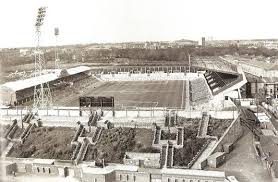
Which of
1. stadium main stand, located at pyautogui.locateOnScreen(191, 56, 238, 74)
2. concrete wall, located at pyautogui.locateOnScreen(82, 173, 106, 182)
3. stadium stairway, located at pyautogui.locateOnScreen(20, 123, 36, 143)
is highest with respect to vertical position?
stadium main stand, located at pyautogui.locateOnScreen(191, 56, 238, 74)

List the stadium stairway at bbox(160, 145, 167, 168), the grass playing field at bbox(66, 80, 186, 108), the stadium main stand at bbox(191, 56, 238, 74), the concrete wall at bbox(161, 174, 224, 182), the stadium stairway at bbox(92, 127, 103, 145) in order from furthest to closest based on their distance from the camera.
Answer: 1. the stadium main stand at bbox(191, 56, 238, 74)
2. the grass playing field at bbox(66, 80, 186, 108)
3. the stadium stairway at bbox(92, 127, 103, 145)
4. the stadium stairway at bbox(160, 145, 167, 168)
5. the concrete wall at bbox(161, 174, 224, 182)

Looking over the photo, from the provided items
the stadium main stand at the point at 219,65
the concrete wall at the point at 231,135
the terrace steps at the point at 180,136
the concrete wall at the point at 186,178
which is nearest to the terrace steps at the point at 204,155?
the concrete wall at the point at 231,135

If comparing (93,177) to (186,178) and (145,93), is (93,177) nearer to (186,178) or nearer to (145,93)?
(186,178)

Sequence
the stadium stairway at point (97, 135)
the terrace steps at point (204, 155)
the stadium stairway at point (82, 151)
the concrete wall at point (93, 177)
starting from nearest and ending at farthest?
the concrete wall at point (93, 177) → the terrace steps at point (204, 155) → the stadium stairway at point (82, 151) → the stadium stairway at point (97, 135)

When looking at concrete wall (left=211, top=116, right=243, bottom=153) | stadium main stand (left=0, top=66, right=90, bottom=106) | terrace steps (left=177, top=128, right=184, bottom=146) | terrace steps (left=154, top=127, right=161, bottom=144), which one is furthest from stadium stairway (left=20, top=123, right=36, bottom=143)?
concrete wall (left=211, top=116, right=243, bottom=153)

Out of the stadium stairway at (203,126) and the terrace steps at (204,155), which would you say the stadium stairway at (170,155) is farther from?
the stadium stairway at (203,126)

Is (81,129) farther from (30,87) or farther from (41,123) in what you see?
(30,87)

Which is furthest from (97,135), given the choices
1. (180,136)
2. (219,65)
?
(219,65)

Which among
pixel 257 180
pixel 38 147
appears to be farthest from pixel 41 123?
pixel 257 180

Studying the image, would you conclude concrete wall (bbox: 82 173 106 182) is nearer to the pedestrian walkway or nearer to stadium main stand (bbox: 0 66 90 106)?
the pedestrian walkway
